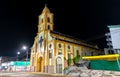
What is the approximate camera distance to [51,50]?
127 feet

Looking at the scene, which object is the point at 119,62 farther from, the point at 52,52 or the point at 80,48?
the point at 80,48

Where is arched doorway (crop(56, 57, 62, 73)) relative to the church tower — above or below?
below

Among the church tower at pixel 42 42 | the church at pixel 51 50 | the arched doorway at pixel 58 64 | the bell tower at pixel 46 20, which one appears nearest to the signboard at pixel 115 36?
the church at pixel 51 50

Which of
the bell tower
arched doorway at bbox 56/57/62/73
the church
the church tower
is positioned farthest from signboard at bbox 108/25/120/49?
the bell tower

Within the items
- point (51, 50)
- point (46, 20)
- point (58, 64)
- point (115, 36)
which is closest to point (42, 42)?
point (51, 50)

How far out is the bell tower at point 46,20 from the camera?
46.6m

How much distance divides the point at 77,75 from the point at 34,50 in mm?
28851

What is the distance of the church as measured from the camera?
1451 inches

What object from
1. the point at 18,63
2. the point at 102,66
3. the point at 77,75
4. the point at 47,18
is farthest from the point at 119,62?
the point at 18,63

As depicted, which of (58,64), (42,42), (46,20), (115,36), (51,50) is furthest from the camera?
(46,20)

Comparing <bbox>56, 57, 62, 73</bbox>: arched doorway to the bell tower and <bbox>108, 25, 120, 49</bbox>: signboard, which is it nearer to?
the bell tower

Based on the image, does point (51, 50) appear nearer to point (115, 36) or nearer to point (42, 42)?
point (42, 42)

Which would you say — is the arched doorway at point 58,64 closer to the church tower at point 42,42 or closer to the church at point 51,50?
the church at point 51,50

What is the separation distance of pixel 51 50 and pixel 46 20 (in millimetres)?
13886
